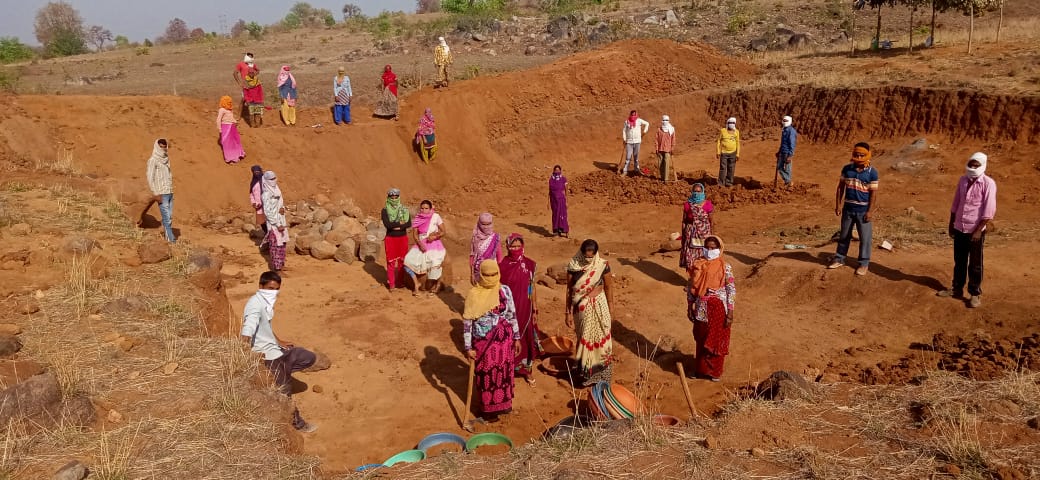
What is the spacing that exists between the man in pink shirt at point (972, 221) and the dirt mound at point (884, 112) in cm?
826

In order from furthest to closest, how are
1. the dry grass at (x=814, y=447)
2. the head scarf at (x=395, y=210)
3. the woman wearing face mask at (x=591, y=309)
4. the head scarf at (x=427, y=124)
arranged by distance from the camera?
the head scarf at (x=427, y=124) < the head scarf at (x=395, y=210) < the woman wearing face mask at (x=591, y=309) < the dry grass at (x=814, y=447)

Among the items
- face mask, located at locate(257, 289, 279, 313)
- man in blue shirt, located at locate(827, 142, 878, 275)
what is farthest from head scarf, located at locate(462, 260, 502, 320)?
man in blue shirt, located at locate(827, 142, 878, 275)

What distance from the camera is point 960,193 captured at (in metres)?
6.98

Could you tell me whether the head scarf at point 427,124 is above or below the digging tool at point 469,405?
above

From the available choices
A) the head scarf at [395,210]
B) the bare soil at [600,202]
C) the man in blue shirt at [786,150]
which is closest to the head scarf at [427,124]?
the bare soil at [600,202]

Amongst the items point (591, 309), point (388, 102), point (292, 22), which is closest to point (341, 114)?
point (388, 102)

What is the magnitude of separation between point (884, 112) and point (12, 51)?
3555 cm

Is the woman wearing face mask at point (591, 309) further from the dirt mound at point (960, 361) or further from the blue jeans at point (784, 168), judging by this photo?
the blue jeans at point (784, 168)

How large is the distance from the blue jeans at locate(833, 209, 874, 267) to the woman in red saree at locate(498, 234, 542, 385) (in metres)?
3.99


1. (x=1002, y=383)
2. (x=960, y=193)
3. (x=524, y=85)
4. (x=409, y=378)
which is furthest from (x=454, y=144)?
(x=1002, y=383)

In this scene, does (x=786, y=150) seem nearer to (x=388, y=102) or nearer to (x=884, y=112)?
(x=884, y=112)

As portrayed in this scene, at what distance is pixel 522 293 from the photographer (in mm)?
6582

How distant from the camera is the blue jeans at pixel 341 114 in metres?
15.9

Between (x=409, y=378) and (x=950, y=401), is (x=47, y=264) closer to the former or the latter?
(x=409, y=378)
